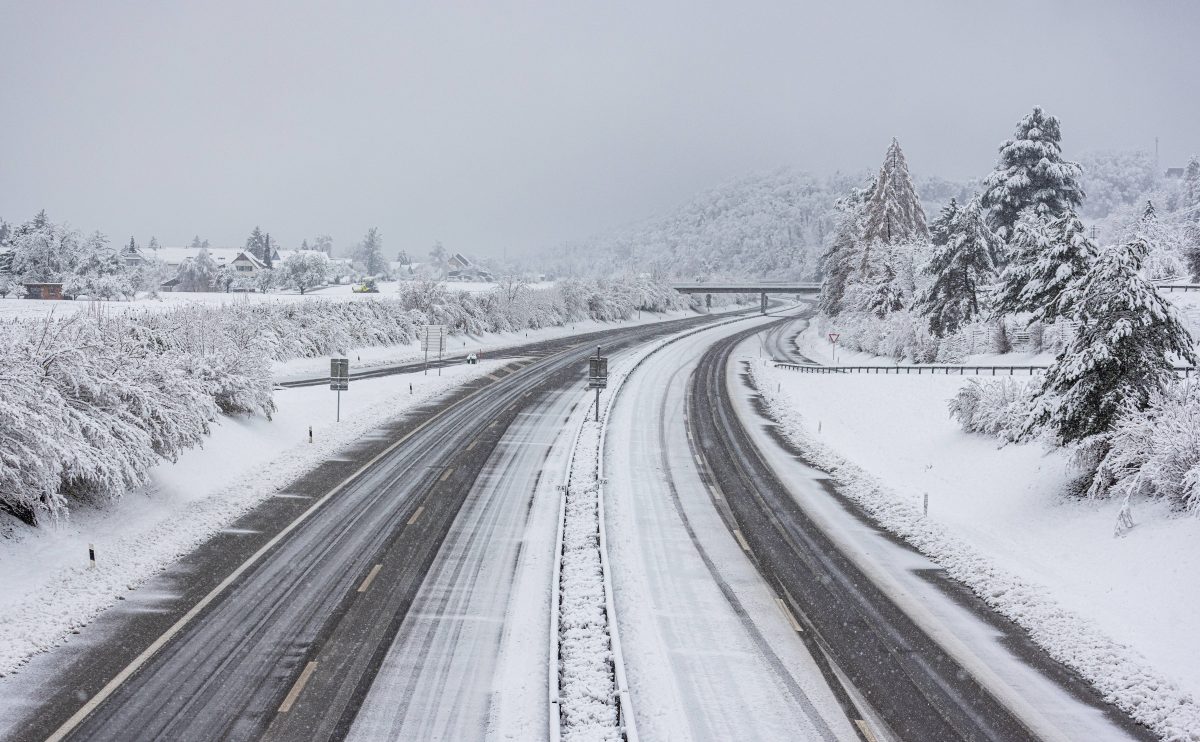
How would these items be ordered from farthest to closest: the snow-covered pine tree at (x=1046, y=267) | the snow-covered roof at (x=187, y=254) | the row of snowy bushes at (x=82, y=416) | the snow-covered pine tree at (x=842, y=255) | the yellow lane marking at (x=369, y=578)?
the snow-covered roof at (x=187, y=254), the snow-covered pine tree at (x=842, y=255), the snow-covered pine tree at (x=1046, y=267), the yellow lane marking at (x=369, y=578), the row of snowy bushes at (x=82, y=416)

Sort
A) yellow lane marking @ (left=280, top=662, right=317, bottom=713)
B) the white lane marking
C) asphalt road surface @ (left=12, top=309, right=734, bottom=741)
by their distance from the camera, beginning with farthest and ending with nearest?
yellow lane marking @ (left=280, top=662, right=317, bottom=713) < asphalt road surface @ (left=12, top=309, right=734, bottom=741) < the white lane marking

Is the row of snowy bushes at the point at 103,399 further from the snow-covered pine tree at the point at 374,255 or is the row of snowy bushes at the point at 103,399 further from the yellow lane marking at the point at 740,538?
the snow-covered pine tree at the point at 374,255

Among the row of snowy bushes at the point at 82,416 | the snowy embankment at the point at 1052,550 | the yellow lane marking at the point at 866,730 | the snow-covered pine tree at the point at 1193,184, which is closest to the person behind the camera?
the yellow lane marking at the point at 866,730

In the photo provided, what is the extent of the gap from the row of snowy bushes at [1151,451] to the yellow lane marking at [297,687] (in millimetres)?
15943

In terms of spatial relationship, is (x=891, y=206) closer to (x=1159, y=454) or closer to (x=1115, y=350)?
(x=1115, y=350)

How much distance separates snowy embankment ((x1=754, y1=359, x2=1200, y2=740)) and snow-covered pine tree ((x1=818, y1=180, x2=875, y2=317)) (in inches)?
1768

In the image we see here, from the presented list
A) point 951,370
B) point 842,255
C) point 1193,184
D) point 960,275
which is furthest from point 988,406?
point 1193,184

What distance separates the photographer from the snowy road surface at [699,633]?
10703 millimetres

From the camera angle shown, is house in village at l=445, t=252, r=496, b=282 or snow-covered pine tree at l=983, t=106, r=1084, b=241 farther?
house in village at l=445, t=252, r=496, b=282

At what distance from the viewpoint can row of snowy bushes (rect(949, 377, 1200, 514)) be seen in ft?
51.3

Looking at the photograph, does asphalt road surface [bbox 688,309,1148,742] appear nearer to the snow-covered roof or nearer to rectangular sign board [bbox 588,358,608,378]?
rectangular sign board [bbox 588,358,608,378]

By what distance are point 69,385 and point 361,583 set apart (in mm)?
8816

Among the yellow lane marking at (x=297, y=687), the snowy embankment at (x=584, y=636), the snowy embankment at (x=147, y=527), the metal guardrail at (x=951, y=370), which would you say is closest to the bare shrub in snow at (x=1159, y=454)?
the snowy embankment at (x=584, y=636)

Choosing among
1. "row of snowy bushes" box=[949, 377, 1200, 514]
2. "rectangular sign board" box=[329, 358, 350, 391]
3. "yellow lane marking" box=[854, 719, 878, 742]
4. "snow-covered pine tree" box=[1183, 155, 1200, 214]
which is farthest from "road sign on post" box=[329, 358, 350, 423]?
"snow-covered pine tree" box=[1183, 155, 1200, 214]
